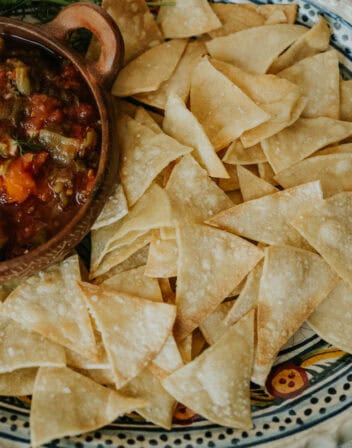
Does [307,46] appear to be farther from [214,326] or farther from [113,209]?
[214,326]

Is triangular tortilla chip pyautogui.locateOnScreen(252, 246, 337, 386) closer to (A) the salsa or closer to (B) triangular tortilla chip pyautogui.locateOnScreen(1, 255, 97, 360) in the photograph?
(B) triangular tortilla chip pyautogui.locateOnScreen(1, 255, 97, 360)

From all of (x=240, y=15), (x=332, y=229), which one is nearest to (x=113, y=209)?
(x=332, y=229)

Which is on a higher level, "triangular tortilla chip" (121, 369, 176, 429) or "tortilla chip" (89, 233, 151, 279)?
"tortilla chip" (89, 233, 151, 279)

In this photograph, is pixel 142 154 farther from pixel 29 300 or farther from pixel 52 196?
pixel 29 300

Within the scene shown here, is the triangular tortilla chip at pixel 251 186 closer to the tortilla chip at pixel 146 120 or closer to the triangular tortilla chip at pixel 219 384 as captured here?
the tortilla chip at pixel 146 120

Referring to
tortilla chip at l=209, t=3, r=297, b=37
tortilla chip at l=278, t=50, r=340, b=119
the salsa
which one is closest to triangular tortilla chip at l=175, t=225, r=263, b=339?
the salsa

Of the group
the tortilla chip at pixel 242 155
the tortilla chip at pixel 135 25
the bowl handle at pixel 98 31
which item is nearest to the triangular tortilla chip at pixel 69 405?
the tortilla chip at pixel 242 155
